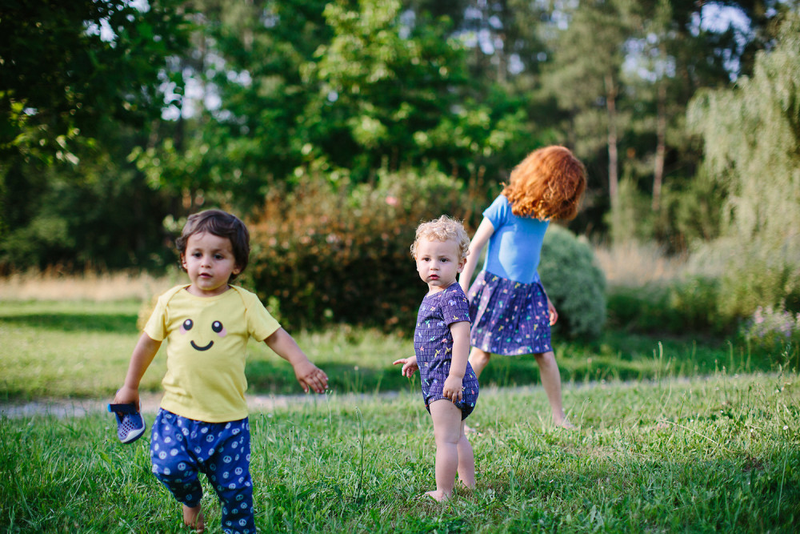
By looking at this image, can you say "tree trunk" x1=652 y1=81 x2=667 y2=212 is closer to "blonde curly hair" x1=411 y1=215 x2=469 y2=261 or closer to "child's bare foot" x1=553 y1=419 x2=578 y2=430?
"child's bare foot" x1=553 y1=419 x2=578 y2=430

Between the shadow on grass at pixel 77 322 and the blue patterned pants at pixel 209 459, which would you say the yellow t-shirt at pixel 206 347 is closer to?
the blue patterned pants at pixel 209 459

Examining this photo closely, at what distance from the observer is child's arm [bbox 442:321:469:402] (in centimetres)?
226

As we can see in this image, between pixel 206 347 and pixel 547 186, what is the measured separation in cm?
238

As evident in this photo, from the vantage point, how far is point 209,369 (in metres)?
1.95

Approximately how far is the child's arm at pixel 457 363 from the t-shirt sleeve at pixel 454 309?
22 mm

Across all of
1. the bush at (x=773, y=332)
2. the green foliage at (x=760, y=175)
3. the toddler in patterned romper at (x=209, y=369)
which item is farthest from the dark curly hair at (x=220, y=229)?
the green foliage at (x=760, y=175)

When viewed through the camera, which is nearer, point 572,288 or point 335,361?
point 335,361

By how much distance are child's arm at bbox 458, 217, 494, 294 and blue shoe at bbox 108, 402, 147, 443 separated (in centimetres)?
176

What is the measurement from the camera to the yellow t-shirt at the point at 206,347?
194 centimetres

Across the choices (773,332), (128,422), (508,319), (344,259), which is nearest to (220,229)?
(128,422)

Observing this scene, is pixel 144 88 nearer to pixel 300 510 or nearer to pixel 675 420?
pixel 300 510

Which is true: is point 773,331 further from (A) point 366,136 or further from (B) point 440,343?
(A) point 366,136

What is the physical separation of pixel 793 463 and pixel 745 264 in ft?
20.6

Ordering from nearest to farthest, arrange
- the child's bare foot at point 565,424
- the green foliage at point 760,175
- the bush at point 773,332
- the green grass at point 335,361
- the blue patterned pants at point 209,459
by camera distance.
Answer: the blue patterned pants at point 209,459 → the child's bare foot at point 565,424 → the bush at point 773,332 → the green grass at point 335,361 → the green foliage at point 760,175
